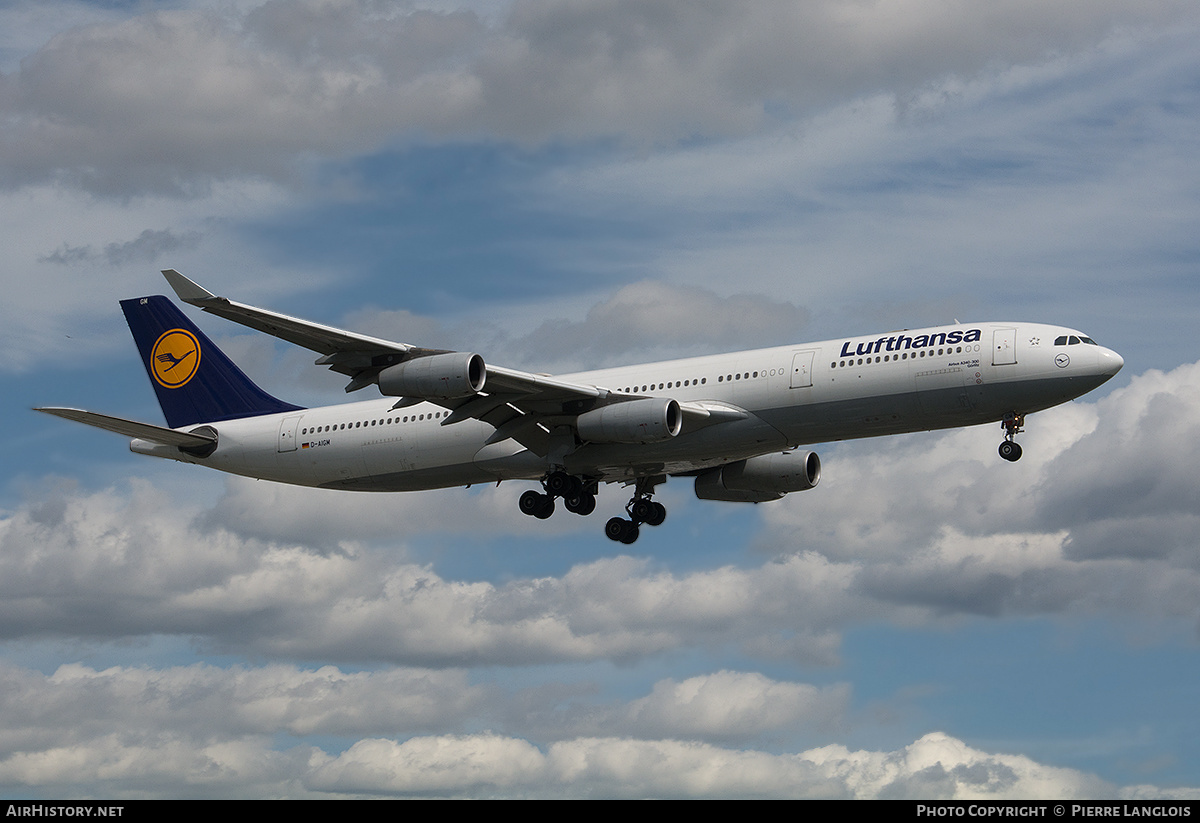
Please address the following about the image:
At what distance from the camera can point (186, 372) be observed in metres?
55.3

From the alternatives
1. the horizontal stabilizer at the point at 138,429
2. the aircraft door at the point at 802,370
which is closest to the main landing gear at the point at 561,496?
the aircraft door at the point at 802,370

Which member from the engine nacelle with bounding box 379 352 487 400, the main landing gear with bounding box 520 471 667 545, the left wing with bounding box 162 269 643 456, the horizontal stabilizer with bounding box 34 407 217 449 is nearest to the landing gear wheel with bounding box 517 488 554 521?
the main landing gear with bounding box 520 471 667 545

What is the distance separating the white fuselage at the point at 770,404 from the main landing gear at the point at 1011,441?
48 centimetres

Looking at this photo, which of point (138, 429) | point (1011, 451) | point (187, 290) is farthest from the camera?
point (138, 429)

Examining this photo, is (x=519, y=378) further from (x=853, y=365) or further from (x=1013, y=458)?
(x=1013, y=458)

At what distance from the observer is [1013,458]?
4147cm

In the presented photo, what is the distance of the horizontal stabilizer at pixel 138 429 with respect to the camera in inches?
1774

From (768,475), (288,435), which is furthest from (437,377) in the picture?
(768,475)

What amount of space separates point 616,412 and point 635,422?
35.4 inches

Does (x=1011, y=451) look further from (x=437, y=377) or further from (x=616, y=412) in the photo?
(x=437, y=377)

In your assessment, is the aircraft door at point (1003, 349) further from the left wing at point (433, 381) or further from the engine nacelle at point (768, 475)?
the engine nacelle at point (768, 475)

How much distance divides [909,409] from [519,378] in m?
12.1
